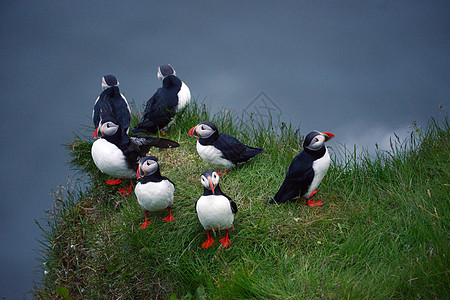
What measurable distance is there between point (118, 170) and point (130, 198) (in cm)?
49

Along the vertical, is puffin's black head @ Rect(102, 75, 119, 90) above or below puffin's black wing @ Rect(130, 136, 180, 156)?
above

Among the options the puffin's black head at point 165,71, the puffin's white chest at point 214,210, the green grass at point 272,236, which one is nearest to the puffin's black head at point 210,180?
the puffin's white chest at point 214,210

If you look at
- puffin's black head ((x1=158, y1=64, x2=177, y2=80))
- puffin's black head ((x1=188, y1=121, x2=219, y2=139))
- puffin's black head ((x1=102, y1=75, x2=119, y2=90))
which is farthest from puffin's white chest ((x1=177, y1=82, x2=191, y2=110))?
puffin's black head ((x1=188, y1=121, x2=219, y2=139))

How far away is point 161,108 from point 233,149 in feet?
5.53

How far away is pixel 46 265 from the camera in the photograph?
20.1ft

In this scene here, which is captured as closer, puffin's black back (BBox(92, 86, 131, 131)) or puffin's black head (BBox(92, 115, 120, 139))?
puffin's black head (BBox(92, 115, 120, 139))

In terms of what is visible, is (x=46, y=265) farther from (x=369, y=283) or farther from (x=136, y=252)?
(x=369, y=283)

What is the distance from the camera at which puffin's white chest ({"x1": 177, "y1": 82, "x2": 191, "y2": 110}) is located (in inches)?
253

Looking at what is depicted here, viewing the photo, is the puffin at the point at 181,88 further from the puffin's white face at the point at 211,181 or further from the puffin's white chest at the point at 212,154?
the puffin's white face at the point at 211,181

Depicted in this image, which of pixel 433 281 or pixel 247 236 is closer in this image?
pixel 433 281

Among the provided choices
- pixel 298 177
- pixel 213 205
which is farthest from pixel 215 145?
pixel 213 205

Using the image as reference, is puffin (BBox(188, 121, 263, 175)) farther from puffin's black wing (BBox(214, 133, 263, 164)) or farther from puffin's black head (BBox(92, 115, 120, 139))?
puffin's black head (BBox(92, 115, 120, 139))

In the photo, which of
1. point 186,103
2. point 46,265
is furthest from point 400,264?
point 46,265

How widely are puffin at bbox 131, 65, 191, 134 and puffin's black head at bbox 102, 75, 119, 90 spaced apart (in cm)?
62
